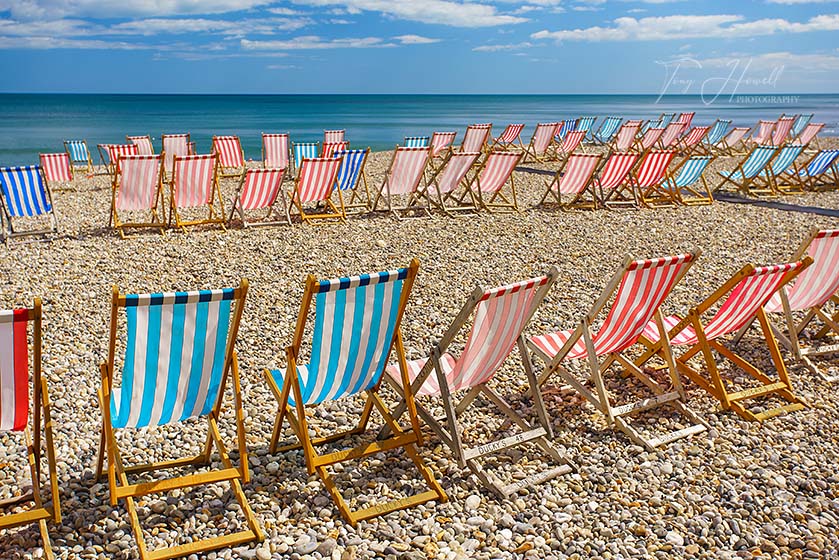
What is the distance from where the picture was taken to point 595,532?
2650 millimetres

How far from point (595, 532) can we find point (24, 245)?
6329 millimetres

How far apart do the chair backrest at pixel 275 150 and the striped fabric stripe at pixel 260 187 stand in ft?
13.2

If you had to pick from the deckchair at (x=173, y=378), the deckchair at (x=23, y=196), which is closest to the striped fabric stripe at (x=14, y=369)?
the deckchair at (x=173, y=378)

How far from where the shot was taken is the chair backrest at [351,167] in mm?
8492

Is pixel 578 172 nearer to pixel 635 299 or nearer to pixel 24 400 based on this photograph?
pixel 635 299

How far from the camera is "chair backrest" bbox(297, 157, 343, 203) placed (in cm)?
779

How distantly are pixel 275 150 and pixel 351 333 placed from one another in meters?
9.55

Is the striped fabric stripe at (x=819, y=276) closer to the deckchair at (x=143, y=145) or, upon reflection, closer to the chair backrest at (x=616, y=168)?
the chair backrest at (x=616, y=168)

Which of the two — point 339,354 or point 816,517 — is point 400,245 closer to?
point 339,354

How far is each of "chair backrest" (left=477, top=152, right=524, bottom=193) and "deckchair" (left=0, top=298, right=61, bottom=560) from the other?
6.75 m

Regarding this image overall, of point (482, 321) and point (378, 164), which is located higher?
point (482, 321)

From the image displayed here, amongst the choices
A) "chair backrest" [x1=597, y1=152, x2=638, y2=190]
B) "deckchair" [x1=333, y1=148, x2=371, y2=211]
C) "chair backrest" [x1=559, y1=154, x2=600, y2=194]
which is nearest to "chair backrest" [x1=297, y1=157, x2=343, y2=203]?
"deckchair" [x1=333, y1=148, x2=371, y2=211]

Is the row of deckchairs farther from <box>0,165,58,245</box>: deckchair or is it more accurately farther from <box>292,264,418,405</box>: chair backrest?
<box>0,165,58,245</box>: deckchair

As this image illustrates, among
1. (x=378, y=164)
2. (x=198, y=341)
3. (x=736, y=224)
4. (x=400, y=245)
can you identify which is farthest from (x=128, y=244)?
(x=378, y=164)
